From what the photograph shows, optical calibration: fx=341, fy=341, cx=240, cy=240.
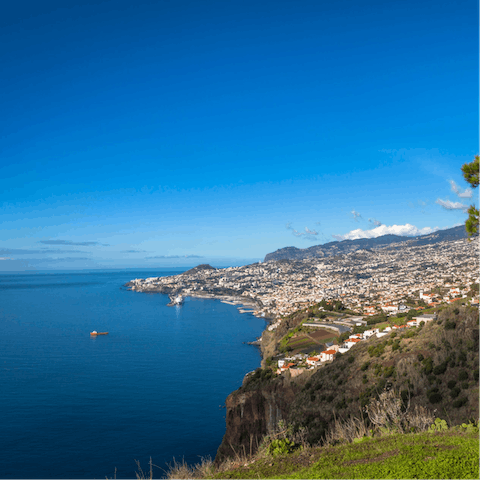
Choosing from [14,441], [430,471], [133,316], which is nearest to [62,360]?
[14,441]

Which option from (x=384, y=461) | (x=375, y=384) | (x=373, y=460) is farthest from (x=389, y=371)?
(x=384, y=461)

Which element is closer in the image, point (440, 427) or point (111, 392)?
point (440, 427)

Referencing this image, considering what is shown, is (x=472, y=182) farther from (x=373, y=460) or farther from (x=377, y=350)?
(x=377, y=350)

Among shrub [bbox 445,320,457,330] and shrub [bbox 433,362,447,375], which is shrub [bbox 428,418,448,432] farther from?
shrub [bbox 445,320,457,330]

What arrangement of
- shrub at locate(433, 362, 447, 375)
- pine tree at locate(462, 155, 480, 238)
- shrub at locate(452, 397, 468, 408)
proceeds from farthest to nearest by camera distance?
shrub at locate(433, 362, 447, 375)
shrub at locate(452, 397, 468, 408)
pine tree at locate(462, 155, 480, 238)

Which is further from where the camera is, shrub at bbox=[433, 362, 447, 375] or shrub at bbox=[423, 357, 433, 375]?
shrub at bbox=[423, 357, 433, 375]

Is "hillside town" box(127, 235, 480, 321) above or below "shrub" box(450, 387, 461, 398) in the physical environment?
below

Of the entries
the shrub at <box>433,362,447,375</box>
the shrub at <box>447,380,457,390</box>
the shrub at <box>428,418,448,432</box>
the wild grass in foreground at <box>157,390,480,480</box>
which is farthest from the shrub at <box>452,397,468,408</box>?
the wild grass in foreground at <box>157,390,480,480</box>
